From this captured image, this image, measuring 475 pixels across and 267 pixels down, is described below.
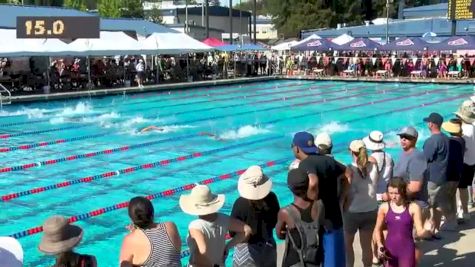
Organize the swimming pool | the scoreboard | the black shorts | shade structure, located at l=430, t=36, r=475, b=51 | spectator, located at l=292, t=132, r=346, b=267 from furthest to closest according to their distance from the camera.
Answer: the scoreboard < shade structure, located at l=430, t=36, r=475, b=51 < the swimming pool < the black shorts < spectator, located at l=292, t=132, r=346, b=267

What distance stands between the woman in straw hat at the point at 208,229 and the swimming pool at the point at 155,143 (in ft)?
11.3

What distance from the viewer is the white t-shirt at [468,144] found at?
6801 millimetres

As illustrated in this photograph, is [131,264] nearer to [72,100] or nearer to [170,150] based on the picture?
[170,150]

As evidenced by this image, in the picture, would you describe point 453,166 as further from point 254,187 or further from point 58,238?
point 58,238

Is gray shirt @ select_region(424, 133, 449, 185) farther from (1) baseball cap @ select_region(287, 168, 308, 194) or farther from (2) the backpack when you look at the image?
(1) baseball cap @ select_region(287, 168, 308, 194)

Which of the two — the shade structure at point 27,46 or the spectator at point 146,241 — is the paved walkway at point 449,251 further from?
the shade structure at point 27,46

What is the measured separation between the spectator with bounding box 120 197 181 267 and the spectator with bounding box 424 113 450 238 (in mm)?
3288

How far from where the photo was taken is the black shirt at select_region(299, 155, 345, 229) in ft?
14.3

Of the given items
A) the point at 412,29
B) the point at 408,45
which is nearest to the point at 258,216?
the point at 408,45

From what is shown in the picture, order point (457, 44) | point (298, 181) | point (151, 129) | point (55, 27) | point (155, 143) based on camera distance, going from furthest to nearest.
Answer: point (457, 44) → point (55, 27) → point (151, 129) → point (155, 143) → point (298, 181)

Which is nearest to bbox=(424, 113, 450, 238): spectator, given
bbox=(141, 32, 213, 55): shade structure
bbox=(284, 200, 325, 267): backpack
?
bbox=(284, 200, 325, 267): backpack

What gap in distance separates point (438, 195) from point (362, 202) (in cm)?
147

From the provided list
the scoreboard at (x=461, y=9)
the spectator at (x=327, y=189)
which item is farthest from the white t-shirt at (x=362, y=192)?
the scoreboard at (x=461, y=9)

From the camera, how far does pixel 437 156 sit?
6145 mm
